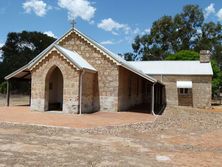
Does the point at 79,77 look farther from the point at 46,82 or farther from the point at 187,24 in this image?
the point at 187,24

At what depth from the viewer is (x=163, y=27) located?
205 ft

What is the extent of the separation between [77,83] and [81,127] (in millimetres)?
6379

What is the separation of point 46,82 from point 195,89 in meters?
18.6

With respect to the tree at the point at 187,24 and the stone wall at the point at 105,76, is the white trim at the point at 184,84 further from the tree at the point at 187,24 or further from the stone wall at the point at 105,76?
the tree at the point at 187,24

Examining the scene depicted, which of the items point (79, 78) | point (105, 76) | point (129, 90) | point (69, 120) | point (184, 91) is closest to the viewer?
point (69, 120)

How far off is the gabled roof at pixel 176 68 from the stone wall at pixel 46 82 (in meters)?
16.3

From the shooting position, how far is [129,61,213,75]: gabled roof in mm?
34375

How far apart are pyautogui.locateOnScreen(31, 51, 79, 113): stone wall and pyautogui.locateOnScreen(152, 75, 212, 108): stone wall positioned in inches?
646

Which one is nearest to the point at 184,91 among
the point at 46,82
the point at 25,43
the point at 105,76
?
the point at 105,76

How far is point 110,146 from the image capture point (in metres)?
10.4

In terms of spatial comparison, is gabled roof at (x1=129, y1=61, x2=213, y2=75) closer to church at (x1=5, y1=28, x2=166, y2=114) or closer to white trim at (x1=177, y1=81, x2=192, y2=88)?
white trim at (x1=177, y1=81, x2=192, y2=88)

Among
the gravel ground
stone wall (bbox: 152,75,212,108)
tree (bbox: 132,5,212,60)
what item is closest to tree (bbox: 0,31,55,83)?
tree (bbox: 132,5,212,60)

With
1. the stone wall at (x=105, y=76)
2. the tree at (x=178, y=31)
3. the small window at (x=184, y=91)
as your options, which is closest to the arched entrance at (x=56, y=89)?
the stone wall at (x=105, y=76)

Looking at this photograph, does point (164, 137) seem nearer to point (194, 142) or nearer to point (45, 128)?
point (194, 142)
